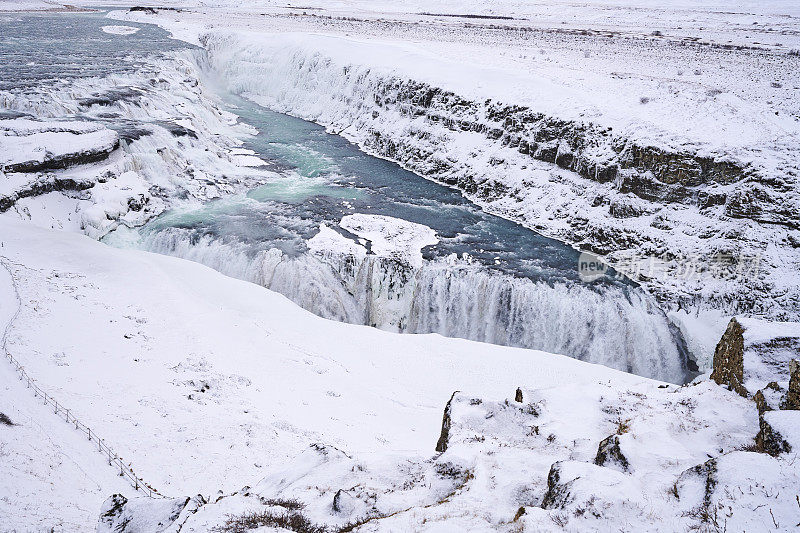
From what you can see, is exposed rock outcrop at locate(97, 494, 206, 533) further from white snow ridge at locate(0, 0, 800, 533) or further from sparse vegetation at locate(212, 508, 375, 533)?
sparse vegetation at locate(212, 508, 375, 533)

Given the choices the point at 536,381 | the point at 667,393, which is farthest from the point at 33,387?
→ the point at 667,393

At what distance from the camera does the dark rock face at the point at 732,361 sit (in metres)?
9.08

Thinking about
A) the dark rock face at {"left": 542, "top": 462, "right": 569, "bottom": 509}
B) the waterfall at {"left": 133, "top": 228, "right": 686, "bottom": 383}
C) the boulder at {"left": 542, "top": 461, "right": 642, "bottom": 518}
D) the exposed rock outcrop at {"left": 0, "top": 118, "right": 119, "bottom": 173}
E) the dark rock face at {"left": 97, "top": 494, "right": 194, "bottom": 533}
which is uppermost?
the exposed rock outcrop at {"left": 0, "top": 118, "right": 119, "bottom": 173}

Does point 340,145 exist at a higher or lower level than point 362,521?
higher

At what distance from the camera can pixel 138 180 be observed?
2403 centimetres

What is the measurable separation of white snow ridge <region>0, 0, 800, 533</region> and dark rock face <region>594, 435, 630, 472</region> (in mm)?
45

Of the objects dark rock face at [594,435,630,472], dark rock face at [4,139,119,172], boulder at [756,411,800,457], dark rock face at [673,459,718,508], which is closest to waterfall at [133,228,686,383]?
dark rock face at [4,139,119,172]

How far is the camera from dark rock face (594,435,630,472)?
713 cm

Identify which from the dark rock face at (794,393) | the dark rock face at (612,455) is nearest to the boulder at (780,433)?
the dark rock face at (794,393)

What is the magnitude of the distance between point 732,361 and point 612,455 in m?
3.89

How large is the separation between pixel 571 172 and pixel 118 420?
21.9 meters

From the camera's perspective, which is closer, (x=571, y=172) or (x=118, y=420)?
(x=118, y=420)

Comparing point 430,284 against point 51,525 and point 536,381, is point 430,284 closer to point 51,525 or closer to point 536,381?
point 536,381

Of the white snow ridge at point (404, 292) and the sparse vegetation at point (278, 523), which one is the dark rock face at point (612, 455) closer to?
the white snow ridge at point (404, 292)
